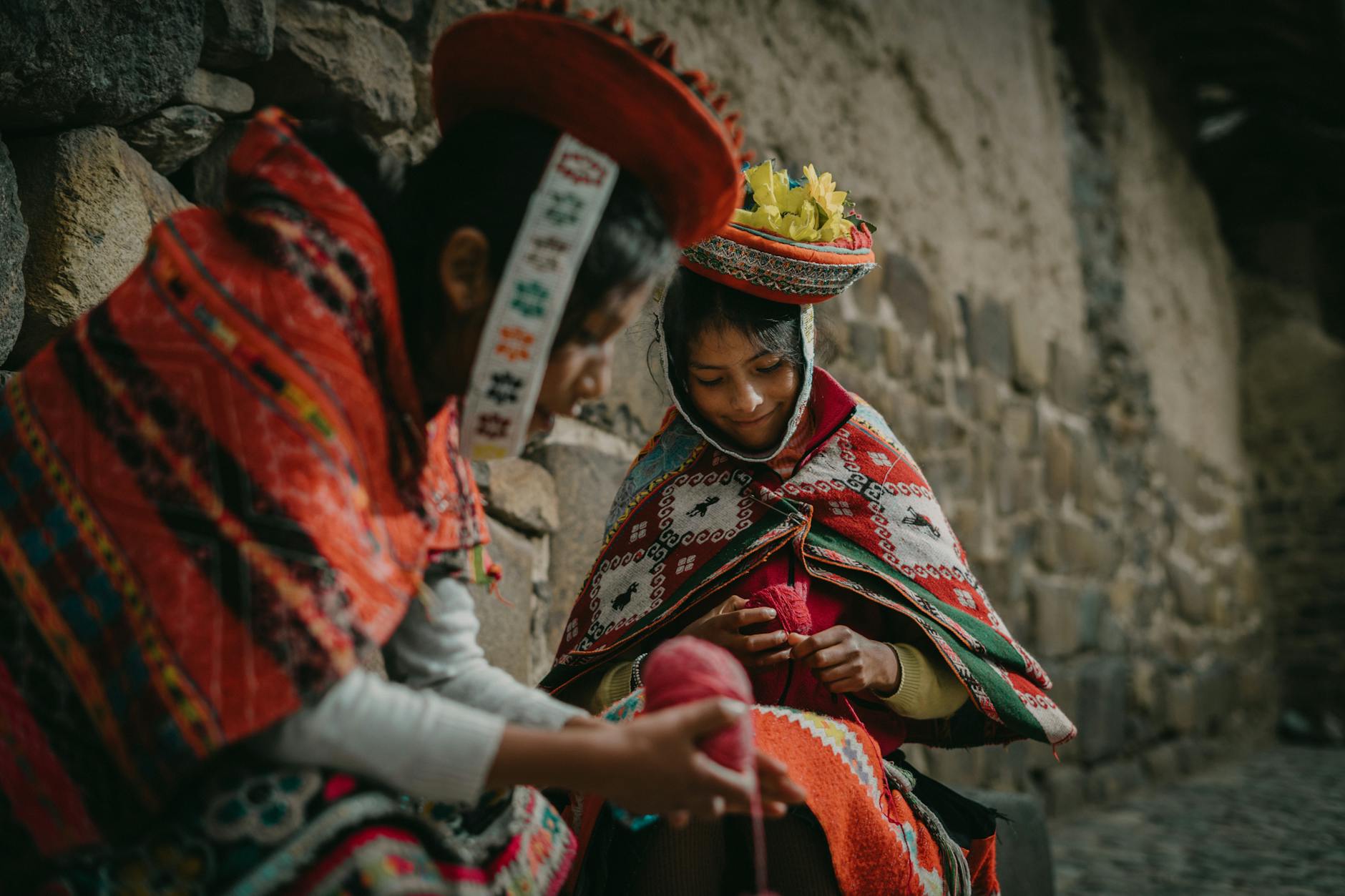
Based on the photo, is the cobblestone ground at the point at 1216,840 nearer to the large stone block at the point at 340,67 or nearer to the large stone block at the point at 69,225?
the large stone block at the point at 340,67

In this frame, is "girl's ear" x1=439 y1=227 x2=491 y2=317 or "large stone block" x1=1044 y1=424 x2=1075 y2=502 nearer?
"girl's ear" x1=439 y1=227 x2=491 y2=317

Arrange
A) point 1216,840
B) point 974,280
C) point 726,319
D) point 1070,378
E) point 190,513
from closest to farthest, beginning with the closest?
point 190,513 → point 726,319 → point 1216,840 → point 974,280 → point 1070,378

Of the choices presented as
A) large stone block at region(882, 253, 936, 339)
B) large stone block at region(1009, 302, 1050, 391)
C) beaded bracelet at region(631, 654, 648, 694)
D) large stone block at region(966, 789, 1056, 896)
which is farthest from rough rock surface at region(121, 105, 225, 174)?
large stone block at region(1009, 302, 1050, 391)

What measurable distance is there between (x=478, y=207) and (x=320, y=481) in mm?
351

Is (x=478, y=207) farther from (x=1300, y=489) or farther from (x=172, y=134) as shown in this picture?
(x=1300, y=489)

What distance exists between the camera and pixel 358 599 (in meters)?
1.04

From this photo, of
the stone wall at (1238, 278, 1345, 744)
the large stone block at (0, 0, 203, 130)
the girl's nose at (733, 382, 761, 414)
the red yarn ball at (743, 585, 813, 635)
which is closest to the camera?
the large stone block at (0, 0, 203, 130)

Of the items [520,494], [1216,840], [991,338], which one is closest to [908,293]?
[991,338]

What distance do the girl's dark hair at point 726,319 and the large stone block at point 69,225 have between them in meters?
0.92

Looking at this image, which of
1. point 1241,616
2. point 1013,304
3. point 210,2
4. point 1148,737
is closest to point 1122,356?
point 1013,304

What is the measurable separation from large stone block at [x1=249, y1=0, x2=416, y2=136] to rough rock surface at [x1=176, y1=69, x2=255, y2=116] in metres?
0.05

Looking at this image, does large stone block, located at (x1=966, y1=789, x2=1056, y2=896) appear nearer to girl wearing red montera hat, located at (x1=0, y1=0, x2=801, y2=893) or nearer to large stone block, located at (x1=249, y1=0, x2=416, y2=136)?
girl wearing red montera hat, located at (x1=0, y1=0, x2=801, y2=893)

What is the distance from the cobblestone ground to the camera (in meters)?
3.61

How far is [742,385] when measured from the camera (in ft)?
6.35
